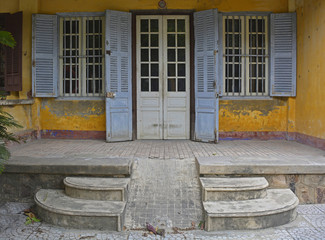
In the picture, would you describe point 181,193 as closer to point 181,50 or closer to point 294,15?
point 181,50

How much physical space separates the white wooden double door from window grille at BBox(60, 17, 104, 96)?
0.90 meters

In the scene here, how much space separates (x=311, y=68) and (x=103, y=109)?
438 centimetres

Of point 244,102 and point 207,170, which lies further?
point 244,102

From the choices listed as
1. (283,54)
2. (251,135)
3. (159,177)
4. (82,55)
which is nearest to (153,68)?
(82,55)

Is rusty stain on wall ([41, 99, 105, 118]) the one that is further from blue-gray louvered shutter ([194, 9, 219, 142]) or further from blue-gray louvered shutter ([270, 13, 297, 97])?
blue-gray louvered shutter ([270, 13, 297, 97])

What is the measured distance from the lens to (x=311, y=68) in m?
6.12

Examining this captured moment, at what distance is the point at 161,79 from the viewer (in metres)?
7.01

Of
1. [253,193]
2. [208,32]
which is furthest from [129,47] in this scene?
[253,193]

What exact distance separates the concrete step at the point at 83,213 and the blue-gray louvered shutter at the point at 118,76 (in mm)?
2808

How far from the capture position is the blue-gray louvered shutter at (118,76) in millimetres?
6629

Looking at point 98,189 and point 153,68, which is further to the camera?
point 153,68

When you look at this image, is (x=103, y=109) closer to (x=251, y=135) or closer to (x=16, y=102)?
(x=16, y=102)

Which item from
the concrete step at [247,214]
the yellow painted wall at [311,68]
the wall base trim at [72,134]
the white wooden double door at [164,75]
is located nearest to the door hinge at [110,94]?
the white wooden double door at [164,75]

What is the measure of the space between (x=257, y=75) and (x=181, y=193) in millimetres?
3853
